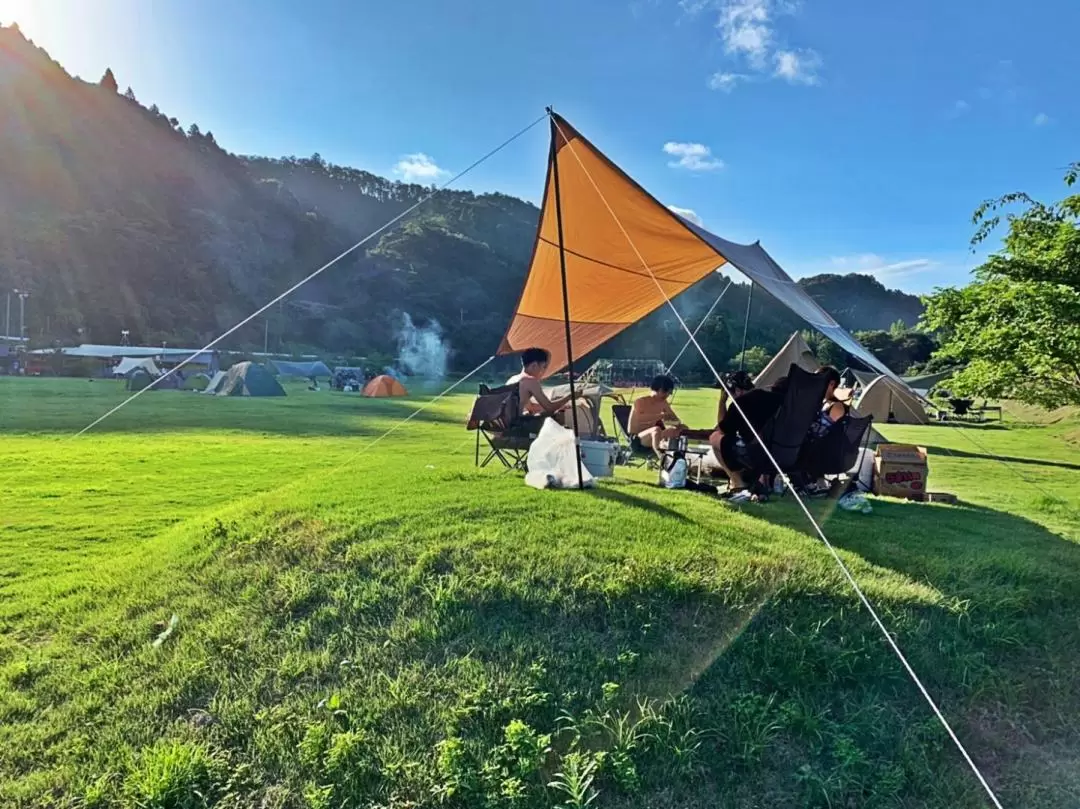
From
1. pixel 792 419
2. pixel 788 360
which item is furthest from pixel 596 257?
pixel 788 360

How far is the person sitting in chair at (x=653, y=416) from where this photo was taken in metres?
7.10

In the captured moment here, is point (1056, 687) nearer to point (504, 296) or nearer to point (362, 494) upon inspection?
point (362, 494)

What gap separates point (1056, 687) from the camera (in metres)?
2.88

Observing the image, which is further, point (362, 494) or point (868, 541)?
point (362, 494)

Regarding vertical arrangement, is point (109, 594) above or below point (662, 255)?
below

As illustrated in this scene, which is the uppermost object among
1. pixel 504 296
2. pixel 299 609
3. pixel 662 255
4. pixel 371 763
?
pixel 504 296

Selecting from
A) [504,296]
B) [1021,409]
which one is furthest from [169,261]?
[1021,409]

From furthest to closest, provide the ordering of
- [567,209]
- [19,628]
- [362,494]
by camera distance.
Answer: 1. [567,209]
2. [362,494]
3. [19,628]

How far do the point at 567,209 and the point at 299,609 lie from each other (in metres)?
5.15

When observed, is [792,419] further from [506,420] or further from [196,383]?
[196,383]

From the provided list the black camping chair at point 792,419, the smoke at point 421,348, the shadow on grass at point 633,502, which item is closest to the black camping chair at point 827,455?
the black camping chair at point 792,419

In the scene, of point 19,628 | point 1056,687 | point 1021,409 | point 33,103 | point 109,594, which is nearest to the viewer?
point 1056,687

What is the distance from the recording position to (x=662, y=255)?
742 cm

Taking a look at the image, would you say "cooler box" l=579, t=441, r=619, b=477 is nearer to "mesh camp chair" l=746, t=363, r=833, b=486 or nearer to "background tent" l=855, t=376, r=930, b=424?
"mesh camp chair" l=746, t=363, r=833, b=486
